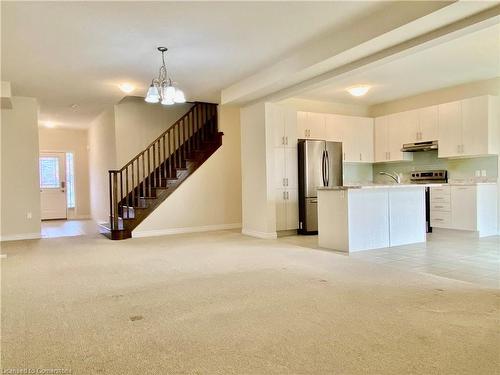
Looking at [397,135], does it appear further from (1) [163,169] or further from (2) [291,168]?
(1) [163,169]

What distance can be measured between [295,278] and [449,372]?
6.42ft

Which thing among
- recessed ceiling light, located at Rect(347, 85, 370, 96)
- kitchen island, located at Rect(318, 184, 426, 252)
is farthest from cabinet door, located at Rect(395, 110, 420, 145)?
kitchen island, located at Rect(318, 184, 426, 252)

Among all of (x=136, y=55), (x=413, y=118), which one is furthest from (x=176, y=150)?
(x=413, y=118)

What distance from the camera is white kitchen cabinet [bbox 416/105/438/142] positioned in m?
7.22

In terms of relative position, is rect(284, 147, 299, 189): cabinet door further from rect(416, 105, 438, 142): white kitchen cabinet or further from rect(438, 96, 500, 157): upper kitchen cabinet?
rect(438, 96, 500, 157): upper kitchen cabinet

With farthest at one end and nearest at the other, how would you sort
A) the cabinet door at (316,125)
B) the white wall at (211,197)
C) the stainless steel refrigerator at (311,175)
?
the cabinet door at (316,125) < the white wall at (211,197) < the stainless steel refrigerator at (311,175)

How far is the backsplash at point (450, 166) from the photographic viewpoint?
21.9 feet

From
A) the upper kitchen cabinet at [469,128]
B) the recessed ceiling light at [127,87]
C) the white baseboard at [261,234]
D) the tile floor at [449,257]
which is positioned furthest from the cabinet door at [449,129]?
the recessed ceiling light at [127,87]

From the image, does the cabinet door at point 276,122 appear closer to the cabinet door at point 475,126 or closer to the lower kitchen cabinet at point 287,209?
the lower kitchen cabinet at point 287,209

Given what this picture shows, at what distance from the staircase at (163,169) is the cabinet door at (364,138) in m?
3.05

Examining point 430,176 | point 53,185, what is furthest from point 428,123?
point 53,185

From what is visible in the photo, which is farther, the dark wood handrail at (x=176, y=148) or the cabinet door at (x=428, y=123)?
the dark wood handrail at (x=176, y=148)

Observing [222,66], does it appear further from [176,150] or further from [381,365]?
[381,365]

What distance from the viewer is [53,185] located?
1084 cm
